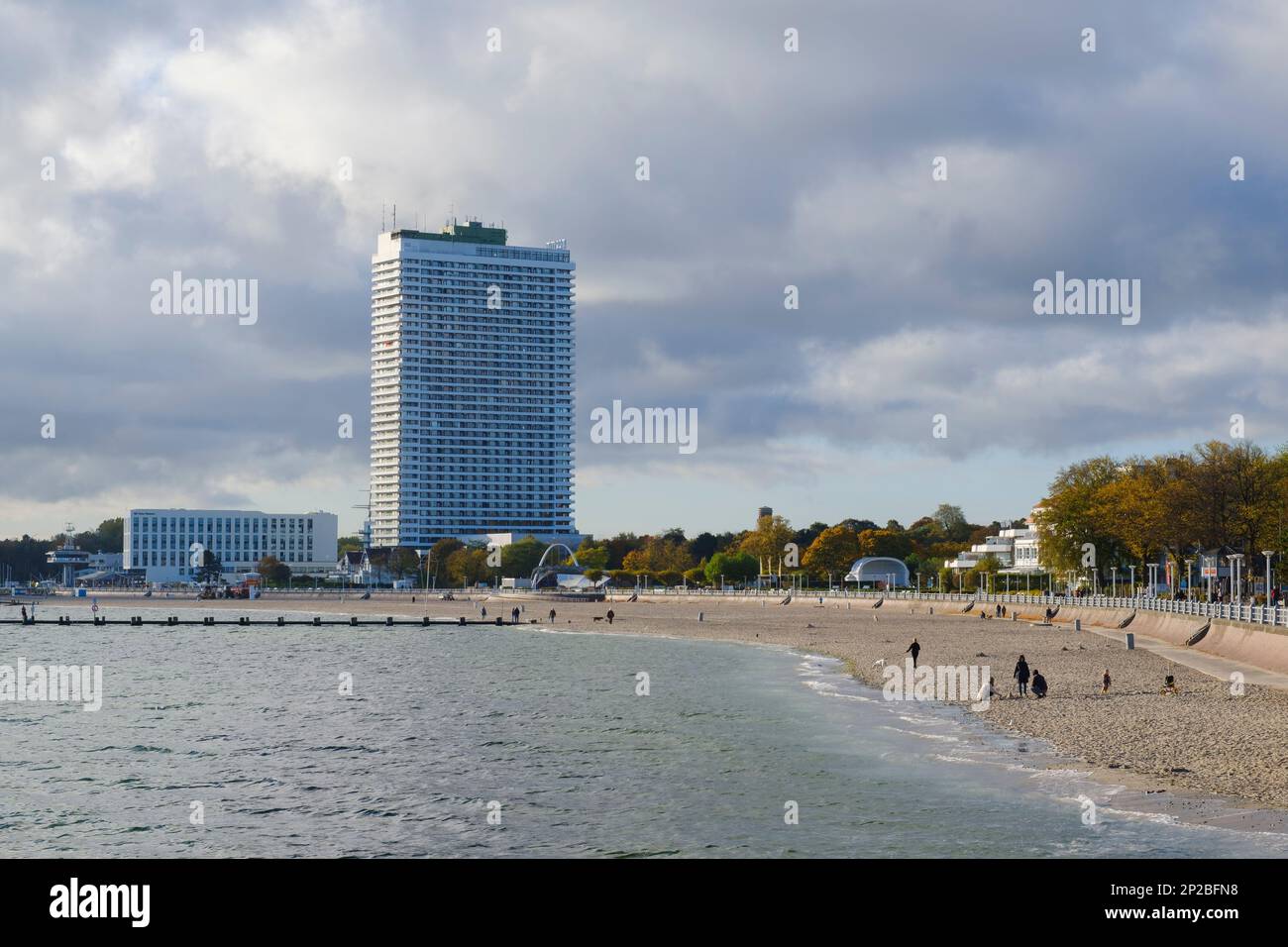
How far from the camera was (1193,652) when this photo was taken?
66.2 metres

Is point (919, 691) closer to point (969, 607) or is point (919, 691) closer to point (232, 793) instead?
point (232, 793)

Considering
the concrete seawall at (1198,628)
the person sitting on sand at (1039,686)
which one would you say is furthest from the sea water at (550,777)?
the concrete seawall at (1198,628)

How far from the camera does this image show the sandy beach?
95.3ft

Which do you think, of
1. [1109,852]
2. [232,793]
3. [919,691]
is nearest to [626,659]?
[919,691]

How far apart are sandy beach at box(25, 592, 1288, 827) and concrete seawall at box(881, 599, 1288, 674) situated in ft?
10.5

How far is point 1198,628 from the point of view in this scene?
7106 centimetres

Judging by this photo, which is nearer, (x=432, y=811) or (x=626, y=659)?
(x=432, y=811)

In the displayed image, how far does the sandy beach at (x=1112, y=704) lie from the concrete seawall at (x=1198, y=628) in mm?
3207

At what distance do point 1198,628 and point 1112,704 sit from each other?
102ft
